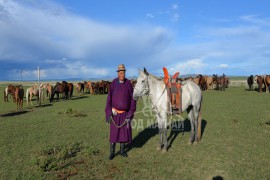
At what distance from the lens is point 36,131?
988cm

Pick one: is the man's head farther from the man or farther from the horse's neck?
the horse's neck

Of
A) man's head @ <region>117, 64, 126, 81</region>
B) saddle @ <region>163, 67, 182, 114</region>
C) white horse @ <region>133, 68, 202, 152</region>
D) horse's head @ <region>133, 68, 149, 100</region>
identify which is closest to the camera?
man's head @ <region>117, 64, 126, 81</region>

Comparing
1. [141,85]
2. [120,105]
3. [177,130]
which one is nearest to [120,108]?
[120,105]

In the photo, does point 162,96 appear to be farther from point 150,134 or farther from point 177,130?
point 177,130

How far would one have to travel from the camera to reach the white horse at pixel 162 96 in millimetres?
6297

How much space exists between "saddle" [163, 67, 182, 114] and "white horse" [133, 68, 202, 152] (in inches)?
4.5

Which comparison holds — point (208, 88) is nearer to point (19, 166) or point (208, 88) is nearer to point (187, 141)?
point (187, 141)

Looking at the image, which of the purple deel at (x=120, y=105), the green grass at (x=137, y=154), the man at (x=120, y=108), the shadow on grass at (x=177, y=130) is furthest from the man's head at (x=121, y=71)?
the shadow on grass at (x=177, y=130)

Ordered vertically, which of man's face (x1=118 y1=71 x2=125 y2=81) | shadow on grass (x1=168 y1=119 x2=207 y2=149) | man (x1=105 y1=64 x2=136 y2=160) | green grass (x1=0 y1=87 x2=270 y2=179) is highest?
man's face (x1=118 y1=71 x2=125 y2=81)

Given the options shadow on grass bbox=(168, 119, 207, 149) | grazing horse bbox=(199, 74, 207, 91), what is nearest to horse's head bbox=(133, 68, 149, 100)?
shadow on grass bbox=(168, 119, 207, 149)

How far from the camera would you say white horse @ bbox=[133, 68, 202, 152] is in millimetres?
6297

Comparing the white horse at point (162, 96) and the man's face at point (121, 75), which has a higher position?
the man's face at point (121, 75)

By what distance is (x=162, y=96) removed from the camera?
6.65m

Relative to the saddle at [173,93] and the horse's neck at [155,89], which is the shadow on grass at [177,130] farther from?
the horse's neck at [155,89]
